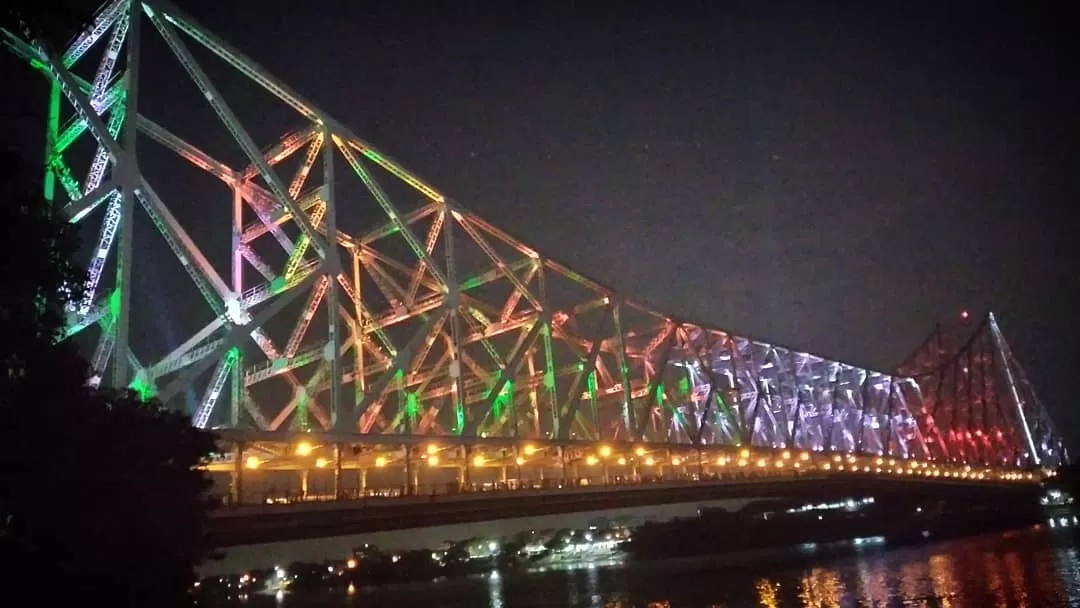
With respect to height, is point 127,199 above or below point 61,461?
above

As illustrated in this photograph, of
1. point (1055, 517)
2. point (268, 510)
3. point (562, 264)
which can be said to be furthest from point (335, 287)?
point (1055, 517)

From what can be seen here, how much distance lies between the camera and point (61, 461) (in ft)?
44.2

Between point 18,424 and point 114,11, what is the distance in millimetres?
20086

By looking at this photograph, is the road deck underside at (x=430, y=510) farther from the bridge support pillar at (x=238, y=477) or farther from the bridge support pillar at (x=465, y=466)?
the bridge support pillar at (x=465, y=466)

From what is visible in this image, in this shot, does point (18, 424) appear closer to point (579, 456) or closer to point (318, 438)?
point (318, 438)

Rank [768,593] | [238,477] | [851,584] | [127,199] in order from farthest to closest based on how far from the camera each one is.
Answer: [851,584]
[768,593]
[238,477]
[127,199]

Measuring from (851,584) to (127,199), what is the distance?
3166 cm

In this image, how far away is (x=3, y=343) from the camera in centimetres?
1282

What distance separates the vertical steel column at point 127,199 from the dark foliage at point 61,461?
20.4 ft

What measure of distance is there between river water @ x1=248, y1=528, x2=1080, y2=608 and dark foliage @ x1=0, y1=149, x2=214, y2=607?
21.8 m

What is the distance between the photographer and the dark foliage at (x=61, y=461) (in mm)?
12758

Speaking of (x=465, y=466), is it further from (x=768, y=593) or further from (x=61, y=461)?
(x=61, y=461)

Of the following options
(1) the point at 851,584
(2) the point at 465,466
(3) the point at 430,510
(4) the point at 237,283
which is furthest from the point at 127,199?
(1) the point at 851,584

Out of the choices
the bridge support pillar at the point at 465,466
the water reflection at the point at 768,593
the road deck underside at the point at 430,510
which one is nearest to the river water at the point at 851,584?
the water reflection at the point at 768,593
